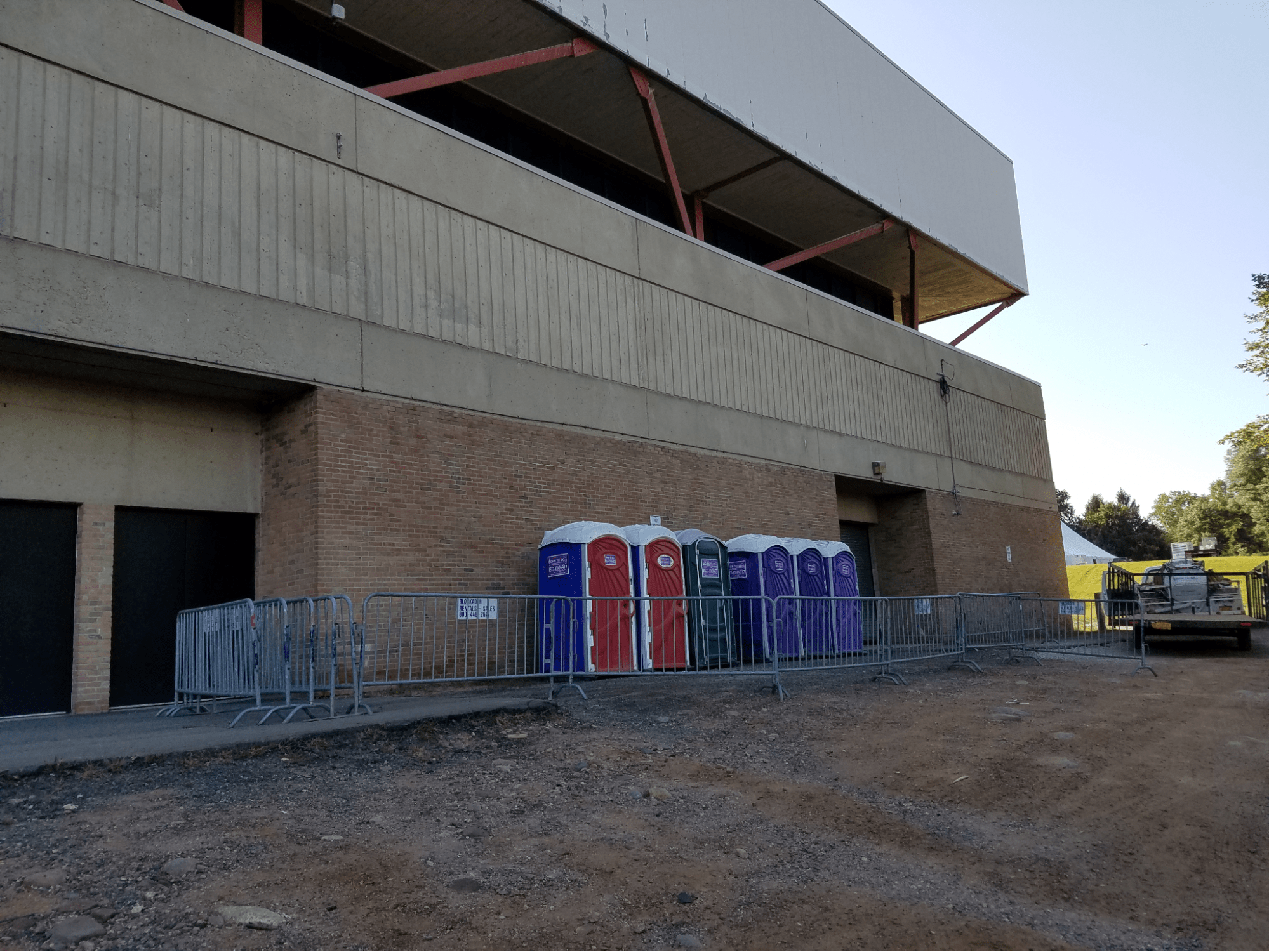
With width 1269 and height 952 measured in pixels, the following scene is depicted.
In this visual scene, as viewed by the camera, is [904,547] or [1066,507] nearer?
[904,547]

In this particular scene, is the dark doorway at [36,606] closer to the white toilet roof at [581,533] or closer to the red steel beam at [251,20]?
the white toilet roof at [581,533]

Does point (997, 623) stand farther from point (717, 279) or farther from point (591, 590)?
point (717, 279)

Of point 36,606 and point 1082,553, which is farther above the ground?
point 1082,553

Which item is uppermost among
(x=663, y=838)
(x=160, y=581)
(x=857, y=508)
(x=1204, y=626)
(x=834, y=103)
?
(x=834, y=103)

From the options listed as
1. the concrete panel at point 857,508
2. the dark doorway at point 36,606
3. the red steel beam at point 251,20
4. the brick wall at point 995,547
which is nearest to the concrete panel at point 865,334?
the concrete panel at point 857,508

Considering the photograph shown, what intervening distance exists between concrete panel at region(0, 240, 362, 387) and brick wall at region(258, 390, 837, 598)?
1.90ft

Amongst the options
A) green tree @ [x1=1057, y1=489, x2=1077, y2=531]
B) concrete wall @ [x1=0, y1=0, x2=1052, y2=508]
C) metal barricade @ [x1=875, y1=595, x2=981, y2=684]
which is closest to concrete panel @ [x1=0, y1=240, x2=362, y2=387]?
concrete wall @ [x1=0, y1=0, x2=1052, y2=508]

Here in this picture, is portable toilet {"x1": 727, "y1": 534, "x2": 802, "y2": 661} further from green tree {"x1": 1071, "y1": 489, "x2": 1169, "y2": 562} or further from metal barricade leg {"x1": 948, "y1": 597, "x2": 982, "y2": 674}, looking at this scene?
green tree {"x1": 1071, "y1": 489, "x2": 1169, "y2": 562}

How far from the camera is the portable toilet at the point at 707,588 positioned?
516 inches

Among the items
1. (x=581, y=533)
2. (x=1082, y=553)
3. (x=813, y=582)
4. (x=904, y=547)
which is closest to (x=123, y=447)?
(x=581, y=533)

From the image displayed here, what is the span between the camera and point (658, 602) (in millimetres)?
12594

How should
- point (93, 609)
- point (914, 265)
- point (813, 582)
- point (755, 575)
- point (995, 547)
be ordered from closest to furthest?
point (93, 609) < point (755, 575) < point (813, 582) < point (914, 265) < point (995, 547)

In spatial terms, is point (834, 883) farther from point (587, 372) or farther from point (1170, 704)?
point (587, 372)

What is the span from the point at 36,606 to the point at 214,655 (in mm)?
2590
